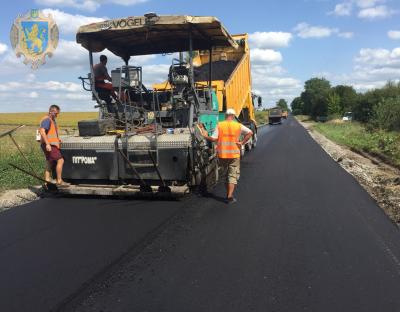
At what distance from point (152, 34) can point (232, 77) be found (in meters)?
4.58

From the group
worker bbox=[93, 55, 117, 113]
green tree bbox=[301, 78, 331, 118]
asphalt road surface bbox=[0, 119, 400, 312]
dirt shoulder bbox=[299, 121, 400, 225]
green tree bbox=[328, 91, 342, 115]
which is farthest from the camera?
green tree bbox=[301, 78, 331, 118]

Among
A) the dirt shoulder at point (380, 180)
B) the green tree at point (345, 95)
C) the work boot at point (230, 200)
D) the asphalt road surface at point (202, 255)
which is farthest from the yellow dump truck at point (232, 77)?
the green tree at point (345, 95)

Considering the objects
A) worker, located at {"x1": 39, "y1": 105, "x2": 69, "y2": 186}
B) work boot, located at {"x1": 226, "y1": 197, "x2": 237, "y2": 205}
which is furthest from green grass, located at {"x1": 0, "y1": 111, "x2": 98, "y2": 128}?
work boot, located at {"x1": 226, "y1": 197, "x2": 237, "y2": 205}

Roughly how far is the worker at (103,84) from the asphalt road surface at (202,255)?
2.01 metres

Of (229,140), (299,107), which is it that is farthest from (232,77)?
(299,107)

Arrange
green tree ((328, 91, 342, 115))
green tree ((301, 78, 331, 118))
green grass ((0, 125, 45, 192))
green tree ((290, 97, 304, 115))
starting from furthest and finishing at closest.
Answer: green tree ((290, 97, 304, 115))
green tree ((301, 78, 331, 118))
green tree ((328, 91, 342, 115))
green grass ((0, 125, 45, 192))

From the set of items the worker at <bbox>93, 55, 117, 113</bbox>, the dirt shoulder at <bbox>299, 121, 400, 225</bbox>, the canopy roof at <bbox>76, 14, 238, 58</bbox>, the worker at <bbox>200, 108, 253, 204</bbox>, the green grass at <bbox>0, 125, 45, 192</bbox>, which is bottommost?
the dirt shoulder at <bbox>299, 121, 400, 225</bbox>

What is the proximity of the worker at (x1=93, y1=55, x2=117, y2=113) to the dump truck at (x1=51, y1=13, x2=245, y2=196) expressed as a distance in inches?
2.7

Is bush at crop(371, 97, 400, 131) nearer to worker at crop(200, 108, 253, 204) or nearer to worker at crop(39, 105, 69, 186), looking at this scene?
worker at crop(200, 108, 253, 204)

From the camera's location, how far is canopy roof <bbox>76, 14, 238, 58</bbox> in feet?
23.5

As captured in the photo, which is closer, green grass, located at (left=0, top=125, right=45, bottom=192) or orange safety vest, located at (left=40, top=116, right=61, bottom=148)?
orange safety vest, located at (left=40, top=116, right=61, bottom=148)

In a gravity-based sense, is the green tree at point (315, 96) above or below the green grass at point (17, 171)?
above

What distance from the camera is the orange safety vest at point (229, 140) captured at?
6.97 metres

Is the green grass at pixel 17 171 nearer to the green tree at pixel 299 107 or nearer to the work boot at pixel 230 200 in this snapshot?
the work boot at pixel 230 200
